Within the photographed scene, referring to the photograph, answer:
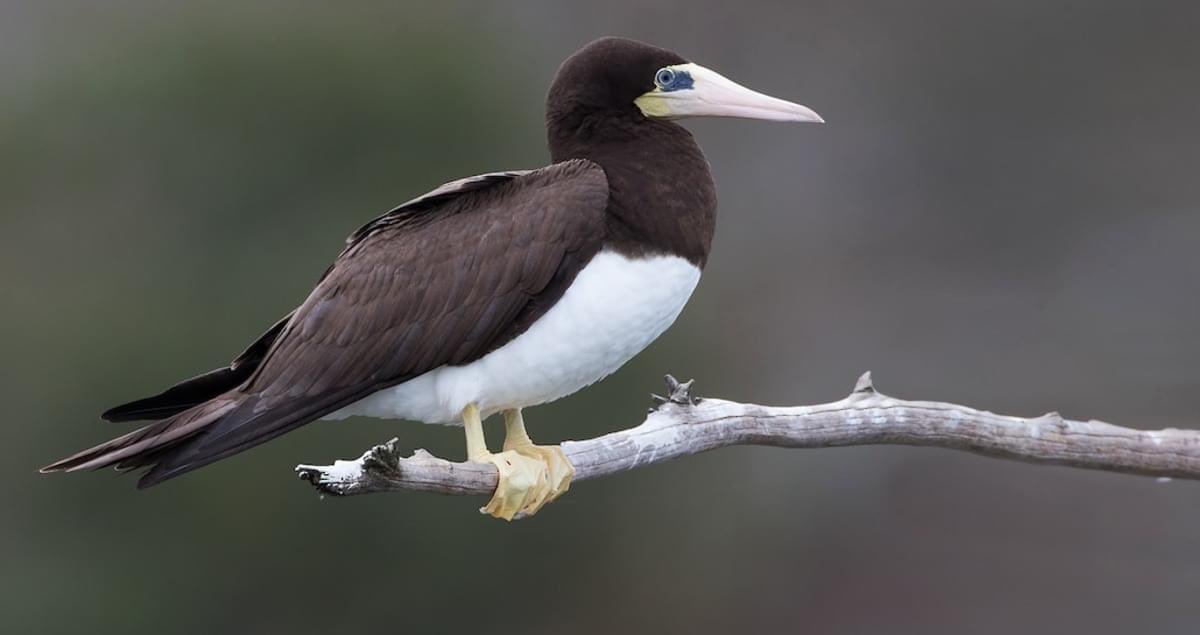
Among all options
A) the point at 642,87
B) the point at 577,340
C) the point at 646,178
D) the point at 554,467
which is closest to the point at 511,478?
the point at 554,467

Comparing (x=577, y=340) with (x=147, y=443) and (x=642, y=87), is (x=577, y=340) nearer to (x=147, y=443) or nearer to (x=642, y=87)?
(x=642, y=87)

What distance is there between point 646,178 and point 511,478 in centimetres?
99

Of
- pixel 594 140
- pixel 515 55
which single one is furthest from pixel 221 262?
pixel 594 140

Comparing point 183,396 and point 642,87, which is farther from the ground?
point 642,87

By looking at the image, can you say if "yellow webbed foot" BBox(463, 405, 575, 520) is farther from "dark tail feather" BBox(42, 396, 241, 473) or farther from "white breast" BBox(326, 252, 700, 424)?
"dark tail feather" BBox(42, 396, 241, 473)

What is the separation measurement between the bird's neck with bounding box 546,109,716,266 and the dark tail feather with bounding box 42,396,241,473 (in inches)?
50.9

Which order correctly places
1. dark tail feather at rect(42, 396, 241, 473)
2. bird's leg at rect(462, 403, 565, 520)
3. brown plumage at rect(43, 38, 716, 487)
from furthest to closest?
bird's leg at rect(462, 403, 565, 520)
brown plumage at rect(43, 38, 716, 487)
dark tail feather at rect(42, 396, 241, 473)

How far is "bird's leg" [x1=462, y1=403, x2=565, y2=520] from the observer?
505cm

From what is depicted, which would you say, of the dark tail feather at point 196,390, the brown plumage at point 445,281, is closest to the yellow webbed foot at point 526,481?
the brown plumage at point 445,281

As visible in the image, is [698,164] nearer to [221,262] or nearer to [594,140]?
[594,140]

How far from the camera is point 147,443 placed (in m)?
4.79

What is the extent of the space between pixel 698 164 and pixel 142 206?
21.6 feet

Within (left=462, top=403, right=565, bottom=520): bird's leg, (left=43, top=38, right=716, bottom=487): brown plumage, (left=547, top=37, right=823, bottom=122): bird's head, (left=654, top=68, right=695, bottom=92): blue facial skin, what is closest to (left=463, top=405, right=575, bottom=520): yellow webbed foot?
(left=462, top=403, right=565, bottom=520): bird's leg

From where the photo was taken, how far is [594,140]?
5250 mm
